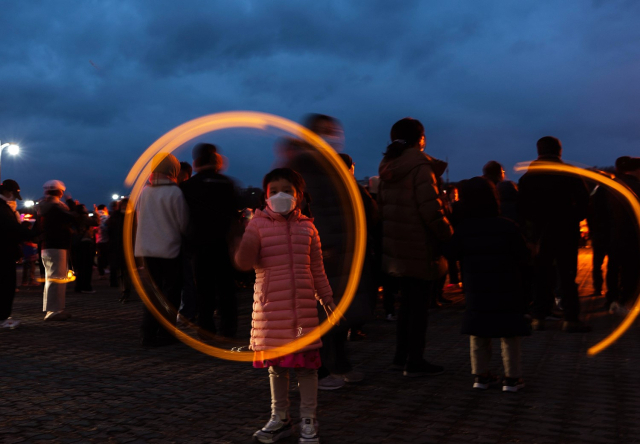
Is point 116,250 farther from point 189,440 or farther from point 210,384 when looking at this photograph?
point 189,440

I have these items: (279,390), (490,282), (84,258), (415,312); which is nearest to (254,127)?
(415,312)

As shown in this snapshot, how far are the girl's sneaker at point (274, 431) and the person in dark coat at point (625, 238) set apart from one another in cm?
657

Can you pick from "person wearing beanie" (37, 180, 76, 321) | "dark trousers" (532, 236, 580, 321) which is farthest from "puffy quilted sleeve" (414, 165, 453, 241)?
"person wearing beanie" (37, 180, 76, 321)

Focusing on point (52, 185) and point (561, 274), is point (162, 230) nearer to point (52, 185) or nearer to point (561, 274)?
point (52, 185)

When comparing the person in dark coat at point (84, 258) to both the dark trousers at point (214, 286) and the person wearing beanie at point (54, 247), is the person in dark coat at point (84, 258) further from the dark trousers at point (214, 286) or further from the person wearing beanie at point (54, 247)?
the dark trousers at point (214, 286)

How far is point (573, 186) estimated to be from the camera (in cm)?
820

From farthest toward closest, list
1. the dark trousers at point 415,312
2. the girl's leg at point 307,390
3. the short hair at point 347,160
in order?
the short hair at point 347,160, the dark trousers at point 415,312, the girl's leg at point 307,390

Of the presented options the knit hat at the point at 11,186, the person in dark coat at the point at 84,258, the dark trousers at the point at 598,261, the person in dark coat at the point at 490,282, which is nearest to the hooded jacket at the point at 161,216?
the knit hat at the point at 11,186

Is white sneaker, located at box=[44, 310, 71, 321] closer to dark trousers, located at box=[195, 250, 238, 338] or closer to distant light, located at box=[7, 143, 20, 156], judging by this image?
dark trousers, located at box=[195, 250, 238, 338]

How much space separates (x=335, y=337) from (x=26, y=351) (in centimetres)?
372

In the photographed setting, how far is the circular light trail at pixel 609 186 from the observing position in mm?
7864

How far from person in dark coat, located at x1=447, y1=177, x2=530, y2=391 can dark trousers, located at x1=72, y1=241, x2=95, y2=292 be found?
11600mm

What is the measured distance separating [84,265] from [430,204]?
1149 centimetres

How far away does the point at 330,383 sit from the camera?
545 cm
